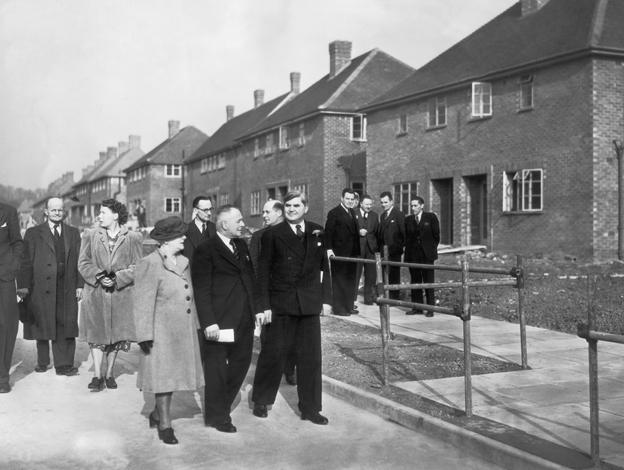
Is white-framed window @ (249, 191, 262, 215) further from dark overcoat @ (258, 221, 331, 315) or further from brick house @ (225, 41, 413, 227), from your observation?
dark overcoat @ (258, 221, 331, 315)

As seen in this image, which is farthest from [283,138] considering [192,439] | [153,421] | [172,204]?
[192,439]

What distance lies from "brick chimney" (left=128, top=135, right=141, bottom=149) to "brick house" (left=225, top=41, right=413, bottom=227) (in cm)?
5897

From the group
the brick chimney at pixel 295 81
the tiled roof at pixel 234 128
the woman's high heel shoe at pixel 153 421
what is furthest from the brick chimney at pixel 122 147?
the woman's high heel shoe at pixel 153 421

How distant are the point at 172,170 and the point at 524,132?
51.0 metres

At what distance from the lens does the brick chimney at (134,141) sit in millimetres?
102750

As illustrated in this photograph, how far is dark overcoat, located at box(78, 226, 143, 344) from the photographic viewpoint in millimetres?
7812

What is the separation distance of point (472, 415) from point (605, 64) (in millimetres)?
18837

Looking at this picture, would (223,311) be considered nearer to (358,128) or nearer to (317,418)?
(317,418)

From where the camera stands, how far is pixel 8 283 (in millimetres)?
7988

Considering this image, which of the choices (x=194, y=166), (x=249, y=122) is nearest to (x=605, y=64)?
(x=249, y=122)

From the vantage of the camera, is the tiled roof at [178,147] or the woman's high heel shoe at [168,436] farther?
the tiled roof at [178,147]

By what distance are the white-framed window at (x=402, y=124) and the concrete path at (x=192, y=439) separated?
24.3 metres

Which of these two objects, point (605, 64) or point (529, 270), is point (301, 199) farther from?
point (605, 64)

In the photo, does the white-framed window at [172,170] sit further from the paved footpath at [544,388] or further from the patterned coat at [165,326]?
the patterned coat at [165,326]
